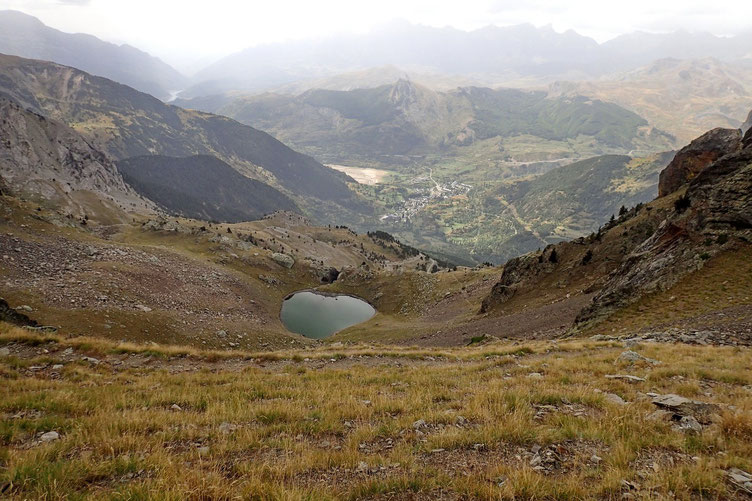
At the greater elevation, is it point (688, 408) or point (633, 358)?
point (688, 408)

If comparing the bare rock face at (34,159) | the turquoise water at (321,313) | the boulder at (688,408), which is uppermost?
the bare rock face at (34,159)

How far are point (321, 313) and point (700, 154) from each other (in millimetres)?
82273

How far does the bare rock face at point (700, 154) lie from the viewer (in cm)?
5684

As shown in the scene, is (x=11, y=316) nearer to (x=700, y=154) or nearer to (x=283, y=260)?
(x=700, y=154)

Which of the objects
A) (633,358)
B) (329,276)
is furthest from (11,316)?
(329,276)

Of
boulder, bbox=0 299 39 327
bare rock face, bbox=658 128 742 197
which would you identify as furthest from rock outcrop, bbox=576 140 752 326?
boulder, bbox=0 299 39 327

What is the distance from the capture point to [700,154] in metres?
57.8

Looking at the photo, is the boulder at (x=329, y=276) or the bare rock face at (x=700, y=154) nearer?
the bare rock face at (x=700, y=154)

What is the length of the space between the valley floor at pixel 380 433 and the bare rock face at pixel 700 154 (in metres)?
55.9

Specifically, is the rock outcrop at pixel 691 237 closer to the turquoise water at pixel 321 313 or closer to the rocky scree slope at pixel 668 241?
the rocky scree slope at pixel 668 241

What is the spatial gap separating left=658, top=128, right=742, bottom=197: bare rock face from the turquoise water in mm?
67533

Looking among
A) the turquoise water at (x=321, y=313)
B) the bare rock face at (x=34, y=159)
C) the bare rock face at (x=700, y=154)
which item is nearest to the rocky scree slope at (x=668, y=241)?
the bare rock face at (x=700, y=154)

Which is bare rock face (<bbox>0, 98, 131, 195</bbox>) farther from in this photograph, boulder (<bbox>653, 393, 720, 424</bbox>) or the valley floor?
boulder (<bbox>653, 393, 720, 424</bbox>)

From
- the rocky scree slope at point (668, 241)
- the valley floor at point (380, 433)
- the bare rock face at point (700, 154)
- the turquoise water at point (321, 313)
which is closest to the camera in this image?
the valley floor at point (380, 433)
